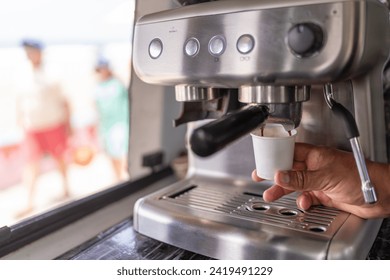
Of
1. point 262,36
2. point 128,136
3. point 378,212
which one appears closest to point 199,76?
point 262,36

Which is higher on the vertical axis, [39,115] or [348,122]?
[348,122]

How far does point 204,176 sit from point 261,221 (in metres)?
0.20

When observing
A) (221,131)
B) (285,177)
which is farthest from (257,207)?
(221,131)

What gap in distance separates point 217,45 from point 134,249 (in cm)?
31

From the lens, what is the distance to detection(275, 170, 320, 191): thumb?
1.52 ft

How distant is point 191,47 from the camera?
0.46 meters

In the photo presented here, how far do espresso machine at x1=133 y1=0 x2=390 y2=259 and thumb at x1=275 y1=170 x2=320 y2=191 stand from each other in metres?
0.05

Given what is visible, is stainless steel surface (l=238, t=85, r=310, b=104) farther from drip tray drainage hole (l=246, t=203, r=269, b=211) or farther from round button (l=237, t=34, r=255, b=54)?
drip tray drainage hole (l=246, t=203, r=269, b=211)

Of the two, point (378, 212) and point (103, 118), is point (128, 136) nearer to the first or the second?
point (378, 212)

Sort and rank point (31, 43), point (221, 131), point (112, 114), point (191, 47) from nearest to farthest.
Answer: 1. point (221, 131)
2. point (191, 47)
3. point (31, 43)
4. point (112, 114)

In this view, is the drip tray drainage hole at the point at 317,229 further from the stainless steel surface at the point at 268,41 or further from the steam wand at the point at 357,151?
the stainless steel surface at the point at 268,41

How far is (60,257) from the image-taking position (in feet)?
1.80

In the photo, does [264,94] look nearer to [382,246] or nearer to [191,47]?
[191,47]
